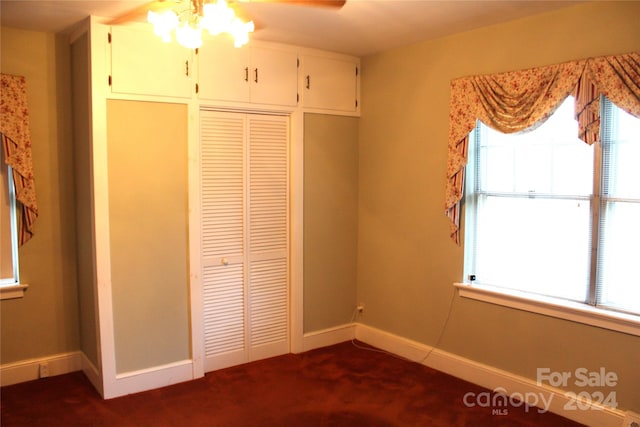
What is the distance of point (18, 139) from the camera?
3.39 metres

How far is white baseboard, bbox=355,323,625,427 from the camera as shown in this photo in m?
2.91

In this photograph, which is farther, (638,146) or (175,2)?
(638,146)

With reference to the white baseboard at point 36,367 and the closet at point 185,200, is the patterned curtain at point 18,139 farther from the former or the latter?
the white baseboard at point 36,367

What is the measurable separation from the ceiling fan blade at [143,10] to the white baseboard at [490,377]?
2.98m

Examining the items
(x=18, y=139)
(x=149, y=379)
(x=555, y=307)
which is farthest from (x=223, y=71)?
(x=555, y=307)

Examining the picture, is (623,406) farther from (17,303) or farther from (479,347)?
(17,303)

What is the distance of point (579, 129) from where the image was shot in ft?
9.46

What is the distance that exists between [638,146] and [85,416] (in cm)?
363

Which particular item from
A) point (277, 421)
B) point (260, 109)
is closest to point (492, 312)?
point (277, 421)

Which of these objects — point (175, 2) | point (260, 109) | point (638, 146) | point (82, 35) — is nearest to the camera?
point (175, 2)

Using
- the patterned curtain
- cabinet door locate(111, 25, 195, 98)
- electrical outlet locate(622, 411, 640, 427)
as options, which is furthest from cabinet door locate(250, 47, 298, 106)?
electrical outlet locate(622, 411, 640, 427)

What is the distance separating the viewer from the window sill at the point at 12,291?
11.3 feet

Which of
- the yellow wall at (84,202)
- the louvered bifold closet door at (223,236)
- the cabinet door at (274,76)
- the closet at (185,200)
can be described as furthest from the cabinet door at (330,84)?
the yellow wall at (84,202)

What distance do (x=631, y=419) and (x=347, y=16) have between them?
2889 millimetres
